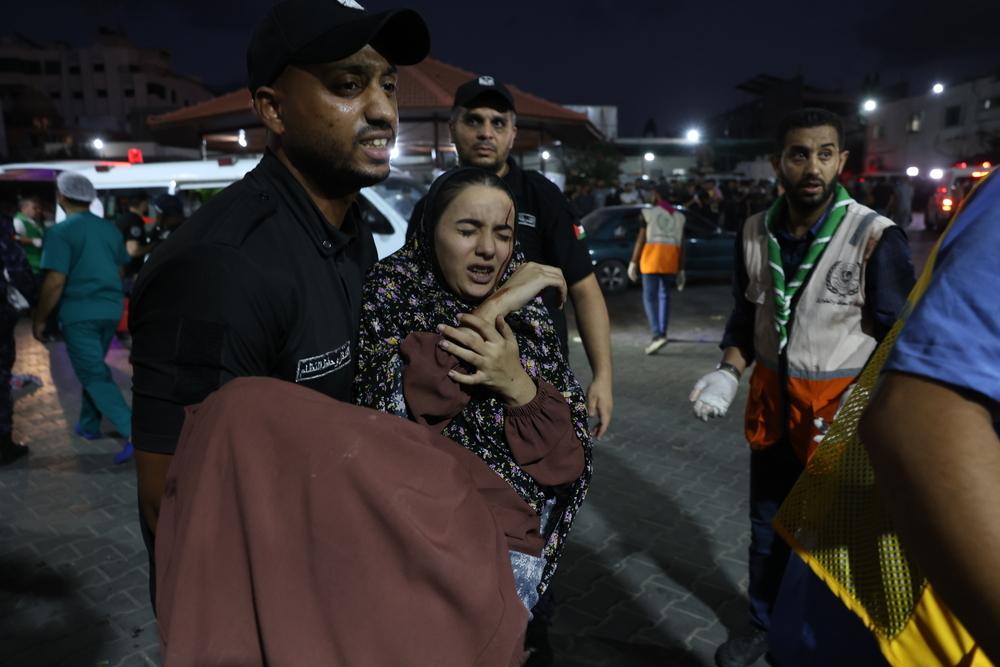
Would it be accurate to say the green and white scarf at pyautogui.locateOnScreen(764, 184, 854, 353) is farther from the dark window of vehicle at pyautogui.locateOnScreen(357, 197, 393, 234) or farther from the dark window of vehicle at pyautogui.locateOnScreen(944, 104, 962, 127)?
the dark window of vehicle at pyautogui.locateOnScreen(944, 104, 962, 127)

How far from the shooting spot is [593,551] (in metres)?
4.09

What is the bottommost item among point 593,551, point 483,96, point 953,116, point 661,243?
→ point 593,551

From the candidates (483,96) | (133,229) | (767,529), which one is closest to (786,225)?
(767,529)

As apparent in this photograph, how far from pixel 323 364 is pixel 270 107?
0.67 metres

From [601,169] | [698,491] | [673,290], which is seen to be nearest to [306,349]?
[698,491]

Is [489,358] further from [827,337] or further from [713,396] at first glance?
[827,337]

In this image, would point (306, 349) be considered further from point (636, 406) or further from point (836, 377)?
point (636, 406)

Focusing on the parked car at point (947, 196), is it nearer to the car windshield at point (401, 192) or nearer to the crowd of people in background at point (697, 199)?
the crowd of people in background at point (697, 199)

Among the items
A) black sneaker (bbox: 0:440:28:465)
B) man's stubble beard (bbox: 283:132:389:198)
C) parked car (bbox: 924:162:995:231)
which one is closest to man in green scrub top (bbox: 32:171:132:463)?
black sneaker (bbox: 0:440:28:465)

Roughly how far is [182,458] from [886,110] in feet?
214

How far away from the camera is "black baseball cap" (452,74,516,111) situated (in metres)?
3.47

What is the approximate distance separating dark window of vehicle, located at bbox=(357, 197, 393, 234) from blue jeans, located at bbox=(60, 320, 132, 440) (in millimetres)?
3427

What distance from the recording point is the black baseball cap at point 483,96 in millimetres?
3475

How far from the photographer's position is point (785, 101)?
65.0 meters
